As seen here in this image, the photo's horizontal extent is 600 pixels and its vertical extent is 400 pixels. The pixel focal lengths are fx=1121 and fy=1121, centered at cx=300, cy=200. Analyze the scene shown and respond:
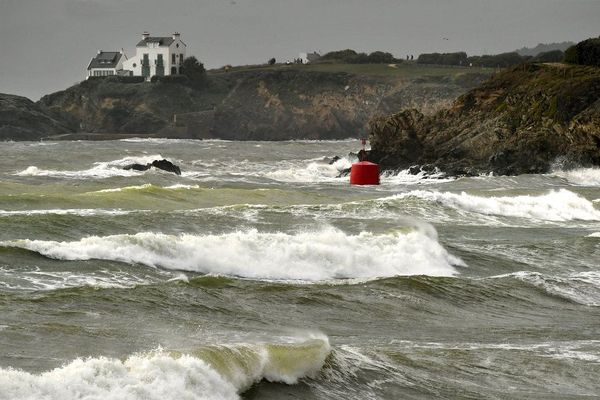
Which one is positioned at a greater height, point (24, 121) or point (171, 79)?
point (171, 79)

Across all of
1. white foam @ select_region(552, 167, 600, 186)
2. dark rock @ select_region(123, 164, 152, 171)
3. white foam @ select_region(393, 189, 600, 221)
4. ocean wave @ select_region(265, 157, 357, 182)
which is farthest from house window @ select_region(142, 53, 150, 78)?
white foam @ select_region(393, 189, 600, 221)

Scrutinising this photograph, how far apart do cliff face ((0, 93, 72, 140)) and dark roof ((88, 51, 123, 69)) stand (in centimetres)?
2512

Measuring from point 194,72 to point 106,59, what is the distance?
1520 centimetres

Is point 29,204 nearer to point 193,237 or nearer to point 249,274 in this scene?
point 193,237

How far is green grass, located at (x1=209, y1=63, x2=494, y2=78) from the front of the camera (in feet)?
483

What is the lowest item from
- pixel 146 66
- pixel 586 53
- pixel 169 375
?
pixel 169 375

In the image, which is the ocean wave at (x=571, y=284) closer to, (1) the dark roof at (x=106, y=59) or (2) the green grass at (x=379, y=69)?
(2) the green grass at (x=379, y=69)

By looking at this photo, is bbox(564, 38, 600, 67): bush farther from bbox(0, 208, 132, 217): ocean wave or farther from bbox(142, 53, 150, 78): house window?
bbox(142, 53, 150, 78): house window

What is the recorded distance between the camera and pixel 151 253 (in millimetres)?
18297

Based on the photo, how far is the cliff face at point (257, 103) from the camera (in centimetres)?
12975

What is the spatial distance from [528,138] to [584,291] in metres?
29.6

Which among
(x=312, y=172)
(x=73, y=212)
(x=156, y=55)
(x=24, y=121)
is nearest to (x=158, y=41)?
(x=156, y=55)

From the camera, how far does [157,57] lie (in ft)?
473

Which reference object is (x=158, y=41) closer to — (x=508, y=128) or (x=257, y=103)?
(x=257, y=103)
